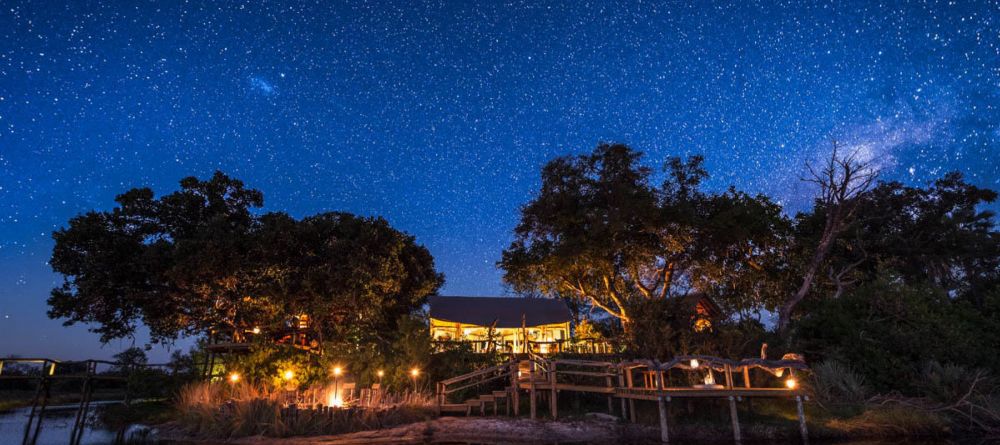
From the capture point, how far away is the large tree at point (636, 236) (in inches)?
980

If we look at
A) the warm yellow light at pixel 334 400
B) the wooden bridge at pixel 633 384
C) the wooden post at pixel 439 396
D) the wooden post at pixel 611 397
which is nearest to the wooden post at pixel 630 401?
the wooden bridge at pixel 633 384

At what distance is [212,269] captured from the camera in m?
22.3

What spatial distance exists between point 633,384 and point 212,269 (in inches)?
701

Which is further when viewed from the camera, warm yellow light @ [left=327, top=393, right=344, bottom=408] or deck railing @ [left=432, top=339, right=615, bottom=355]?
deck railing @ [left=432, top=339, right=615, bottom=355]

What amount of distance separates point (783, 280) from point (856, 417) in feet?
43.0

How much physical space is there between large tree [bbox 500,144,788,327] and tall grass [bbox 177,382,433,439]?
37.7ft

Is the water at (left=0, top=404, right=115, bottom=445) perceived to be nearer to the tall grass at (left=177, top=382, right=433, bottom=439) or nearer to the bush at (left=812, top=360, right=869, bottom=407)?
the tall grass at (left=177, top=382, right=433, bottom=439)

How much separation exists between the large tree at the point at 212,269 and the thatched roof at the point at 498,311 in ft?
14.8

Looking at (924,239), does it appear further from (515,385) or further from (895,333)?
(515,385)

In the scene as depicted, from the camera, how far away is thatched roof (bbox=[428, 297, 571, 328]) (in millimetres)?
29312

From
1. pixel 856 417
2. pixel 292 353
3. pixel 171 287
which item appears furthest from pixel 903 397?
pixel 171 287

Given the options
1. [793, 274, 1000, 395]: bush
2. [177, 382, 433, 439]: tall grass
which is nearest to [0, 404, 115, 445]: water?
[177, 382, 433, 439]: tall grass

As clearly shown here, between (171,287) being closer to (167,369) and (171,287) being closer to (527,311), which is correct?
(167,369)

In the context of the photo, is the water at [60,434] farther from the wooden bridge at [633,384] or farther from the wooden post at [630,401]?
the wooden post at [630,401]
